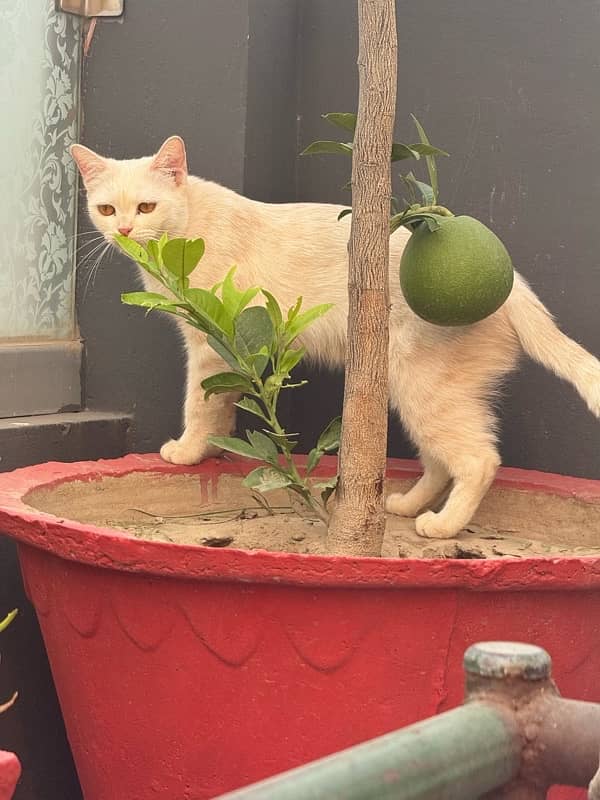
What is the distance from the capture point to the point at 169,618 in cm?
132

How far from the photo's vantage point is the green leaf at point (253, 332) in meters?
1.55

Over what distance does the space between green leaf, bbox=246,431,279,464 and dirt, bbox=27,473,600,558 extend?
0.15 meters

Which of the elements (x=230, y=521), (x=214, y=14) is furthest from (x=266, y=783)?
(x=214, y=14)

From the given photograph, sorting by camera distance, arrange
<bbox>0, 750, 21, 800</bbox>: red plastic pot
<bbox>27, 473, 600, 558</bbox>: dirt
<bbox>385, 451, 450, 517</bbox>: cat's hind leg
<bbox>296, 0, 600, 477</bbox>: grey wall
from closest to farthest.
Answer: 1. <bbox>0, 750, 21, 800</bbox>: red plastic pot
2. <bbox>27, 473, 600, 558</bbox>: dirt
3. <bbox>385, 451, 450, 517</bbox>: cat's hind leg
4. <bbox>296, 0, 600, 477</bbox>: grey wall

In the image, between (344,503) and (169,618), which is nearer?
(169,618)

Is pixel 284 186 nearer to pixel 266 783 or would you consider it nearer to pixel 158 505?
pixel 158 505

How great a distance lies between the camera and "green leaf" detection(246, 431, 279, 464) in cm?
155

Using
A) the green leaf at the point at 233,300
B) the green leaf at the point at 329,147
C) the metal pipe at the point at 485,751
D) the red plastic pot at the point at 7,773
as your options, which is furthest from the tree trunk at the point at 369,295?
the metal pipe at the point at 485,751

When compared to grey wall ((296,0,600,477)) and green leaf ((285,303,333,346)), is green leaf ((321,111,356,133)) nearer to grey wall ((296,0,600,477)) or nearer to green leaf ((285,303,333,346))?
green leaf ((285,303,333,346))

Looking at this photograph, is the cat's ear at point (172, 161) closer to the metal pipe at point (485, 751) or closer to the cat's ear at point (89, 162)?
the cat's ear at point (89, 162)

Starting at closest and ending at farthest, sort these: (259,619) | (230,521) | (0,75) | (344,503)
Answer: (259,619)
(344,503)
(230,521)
(0,75)

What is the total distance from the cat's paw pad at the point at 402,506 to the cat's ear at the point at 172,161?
66 centimetres

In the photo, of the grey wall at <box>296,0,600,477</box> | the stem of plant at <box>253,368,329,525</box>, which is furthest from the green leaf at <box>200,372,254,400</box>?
the grey wall at <box>296,0,600,477</box>

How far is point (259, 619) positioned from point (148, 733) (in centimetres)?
23
